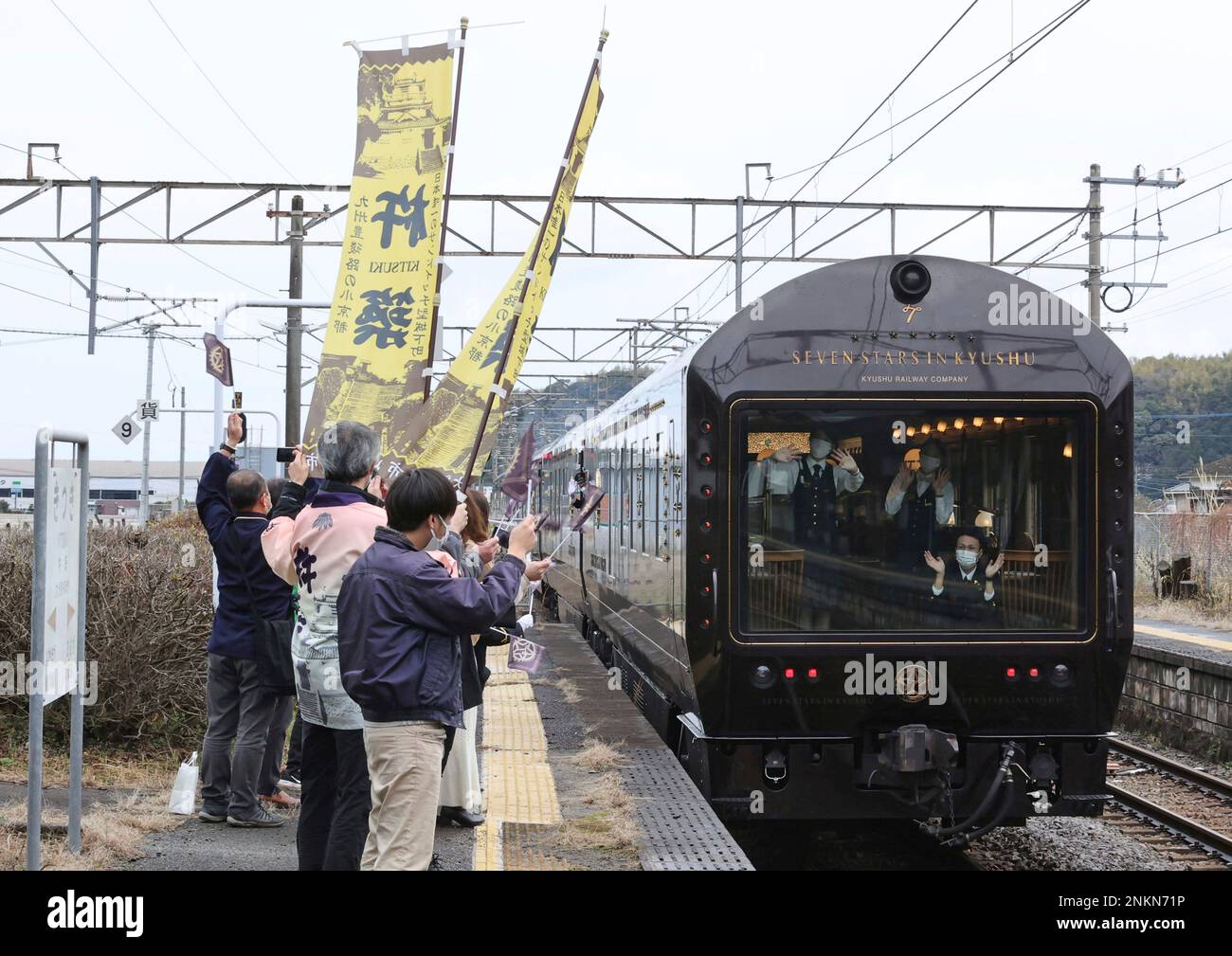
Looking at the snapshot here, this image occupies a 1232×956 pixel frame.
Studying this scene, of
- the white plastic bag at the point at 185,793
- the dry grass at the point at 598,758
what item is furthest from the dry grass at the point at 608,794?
the white plastic bag at the point at 185,793

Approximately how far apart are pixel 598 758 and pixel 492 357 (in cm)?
252

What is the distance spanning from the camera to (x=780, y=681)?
637 cm

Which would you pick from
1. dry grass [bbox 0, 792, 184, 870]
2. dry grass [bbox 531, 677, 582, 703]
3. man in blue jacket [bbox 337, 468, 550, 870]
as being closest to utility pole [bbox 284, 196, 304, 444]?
dry grass [bbox 531, 677, 582, 703]

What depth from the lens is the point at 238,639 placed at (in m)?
6.62

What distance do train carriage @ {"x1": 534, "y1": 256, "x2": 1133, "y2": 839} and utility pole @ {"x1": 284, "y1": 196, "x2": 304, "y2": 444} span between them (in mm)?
11223

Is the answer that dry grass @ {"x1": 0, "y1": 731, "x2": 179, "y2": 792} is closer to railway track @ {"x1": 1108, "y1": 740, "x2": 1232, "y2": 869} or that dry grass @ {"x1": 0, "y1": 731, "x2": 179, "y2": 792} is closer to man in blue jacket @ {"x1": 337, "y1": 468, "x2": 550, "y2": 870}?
man in blue jacket @ {"x1": 337, "y1": 468, "x2": 550, "y2": 870}

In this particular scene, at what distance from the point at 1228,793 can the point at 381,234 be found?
23.3 feet

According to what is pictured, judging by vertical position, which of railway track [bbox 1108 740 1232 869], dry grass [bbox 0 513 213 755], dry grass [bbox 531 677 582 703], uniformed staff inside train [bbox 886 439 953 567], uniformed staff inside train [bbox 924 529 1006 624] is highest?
uniformed staff inside train [bbox 886 439 953 567]

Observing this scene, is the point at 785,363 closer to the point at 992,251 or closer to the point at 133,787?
the point at 133,787

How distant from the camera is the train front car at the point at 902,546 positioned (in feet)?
20.9

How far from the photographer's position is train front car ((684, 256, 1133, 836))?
6371 millimetres

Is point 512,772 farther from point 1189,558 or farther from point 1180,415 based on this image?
point 1180,415

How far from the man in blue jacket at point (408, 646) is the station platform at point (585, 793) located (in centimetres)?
142
